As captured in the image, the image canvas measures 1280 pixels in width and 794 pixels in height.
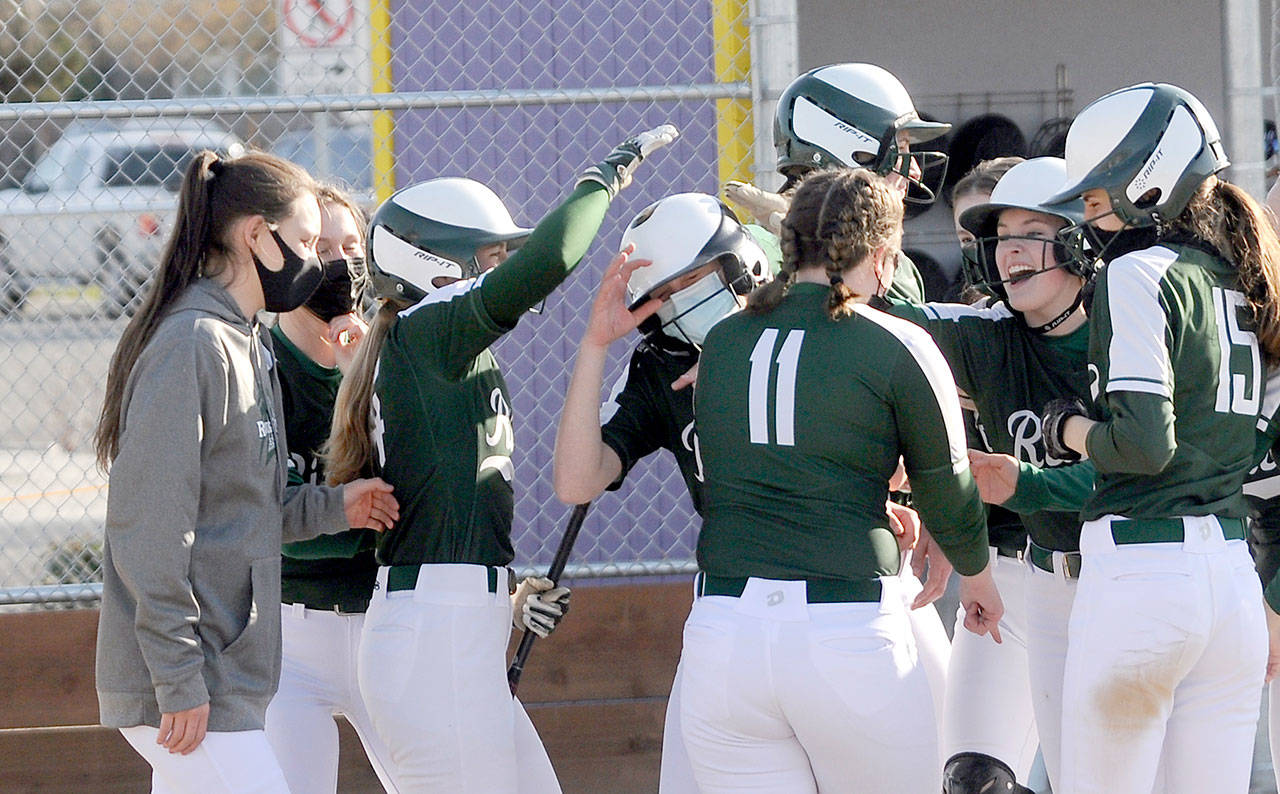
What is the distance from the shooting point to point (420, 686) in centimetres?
321

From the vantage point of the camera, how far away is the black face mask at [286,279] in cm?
305

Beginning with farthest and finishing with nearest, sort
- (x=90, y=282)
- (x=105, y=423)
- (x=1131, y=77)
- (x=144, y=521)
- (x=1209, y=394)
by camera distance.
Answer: (x=1131, y=77) → (x=90, y=282) → (x=1209, y=394) → (x=105, y=423) → (x=144, y=521)

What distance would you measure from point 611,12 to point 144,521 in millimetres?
3717

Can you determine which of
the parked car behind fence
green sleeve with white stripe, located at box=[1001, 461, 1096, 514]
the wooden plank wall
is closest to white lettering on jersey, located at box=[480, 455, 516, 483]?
green sleeve with white stripe, located at box=[1001, 461, 1096, 514]

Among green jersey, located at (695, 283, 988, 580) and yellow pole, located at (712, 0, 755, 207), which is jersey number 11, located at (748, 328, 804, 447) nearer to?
green jersey, located at (695, 283, 988, 580)

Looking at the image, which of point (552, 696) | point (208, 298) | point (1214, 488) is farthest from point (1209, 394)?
point (552, 696)

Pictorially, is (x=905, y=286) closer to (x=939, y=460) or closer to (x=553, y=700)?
(x=939, y=460)

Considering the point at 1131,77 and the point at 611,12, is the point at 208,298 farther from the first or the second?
the point at 1131,77

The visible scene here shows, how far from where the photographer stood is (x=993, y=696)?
4.09 meters

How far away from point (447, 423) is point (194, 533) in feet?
2.29

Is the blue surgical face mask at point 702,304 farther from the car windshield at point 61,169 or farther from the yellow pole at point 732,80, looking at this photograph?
the car windshield at point 61,169

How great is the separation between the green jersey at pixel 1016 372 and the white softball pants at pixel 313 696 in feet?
5.56

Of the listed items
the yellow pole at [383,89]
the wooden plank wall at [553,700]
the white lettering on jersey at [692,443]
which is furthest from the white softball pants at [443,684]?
the yellow pole at [383,89]

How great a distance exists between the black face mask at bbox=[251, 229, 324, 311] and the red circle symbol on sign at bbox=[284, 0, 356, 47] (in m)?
2.98
